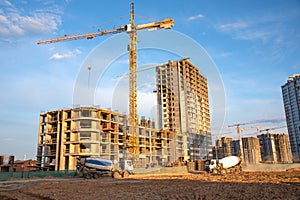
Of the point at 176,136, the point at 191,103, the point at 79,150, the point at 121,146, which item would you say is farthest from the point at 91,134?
the point at 191,103

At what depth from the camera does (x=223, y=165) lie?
3634 centimetres

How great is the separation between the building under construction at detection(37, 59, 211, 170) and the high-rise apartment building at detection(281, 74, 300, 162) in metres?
35.0

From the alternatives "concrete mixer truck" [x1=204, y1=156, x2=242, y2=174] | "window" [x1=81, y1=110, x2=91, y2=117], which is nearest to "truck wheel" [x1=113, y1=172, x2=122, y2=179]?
"concrete mixer truck" [x1=204, y1=156, x2=242, y2=174]

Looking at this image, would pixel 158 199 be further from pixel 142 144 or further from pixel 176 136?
pixel 176 136

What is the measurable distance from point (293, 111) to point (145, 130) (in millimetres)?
48516

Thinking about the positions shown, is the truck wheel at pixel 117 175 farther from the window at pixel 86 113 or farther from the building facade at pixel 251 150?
the building facade at pixel 251 150

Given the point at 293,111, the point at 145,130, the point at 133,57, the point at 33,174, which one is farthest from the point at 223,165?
the point at 293,111

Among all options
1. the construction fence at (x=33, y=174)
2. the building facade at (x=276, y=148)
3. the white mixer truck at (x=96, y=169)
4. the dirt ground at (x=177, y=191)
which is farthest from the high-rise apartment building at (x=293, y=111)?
the dirt ground at (x=177, y=191)

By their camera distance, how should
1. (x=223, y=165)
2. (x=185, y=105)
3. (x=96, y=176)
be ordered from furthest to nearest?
(x=185, y=105)
(x=223, y=165)
(x=96, y=176)

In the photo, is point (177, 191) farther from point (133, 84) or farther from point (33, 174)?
point (133, 84)

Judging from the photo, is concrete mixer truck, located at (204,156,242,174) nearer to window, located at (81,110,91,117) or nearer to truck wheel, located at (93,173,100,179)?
truck wheel, located at (93,173,100,179)

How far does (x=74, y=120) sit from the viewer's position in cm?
5869

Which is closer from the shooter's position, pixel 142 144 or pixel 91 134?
pixel 91 134

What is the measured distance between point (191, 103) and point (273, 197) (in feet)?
332
